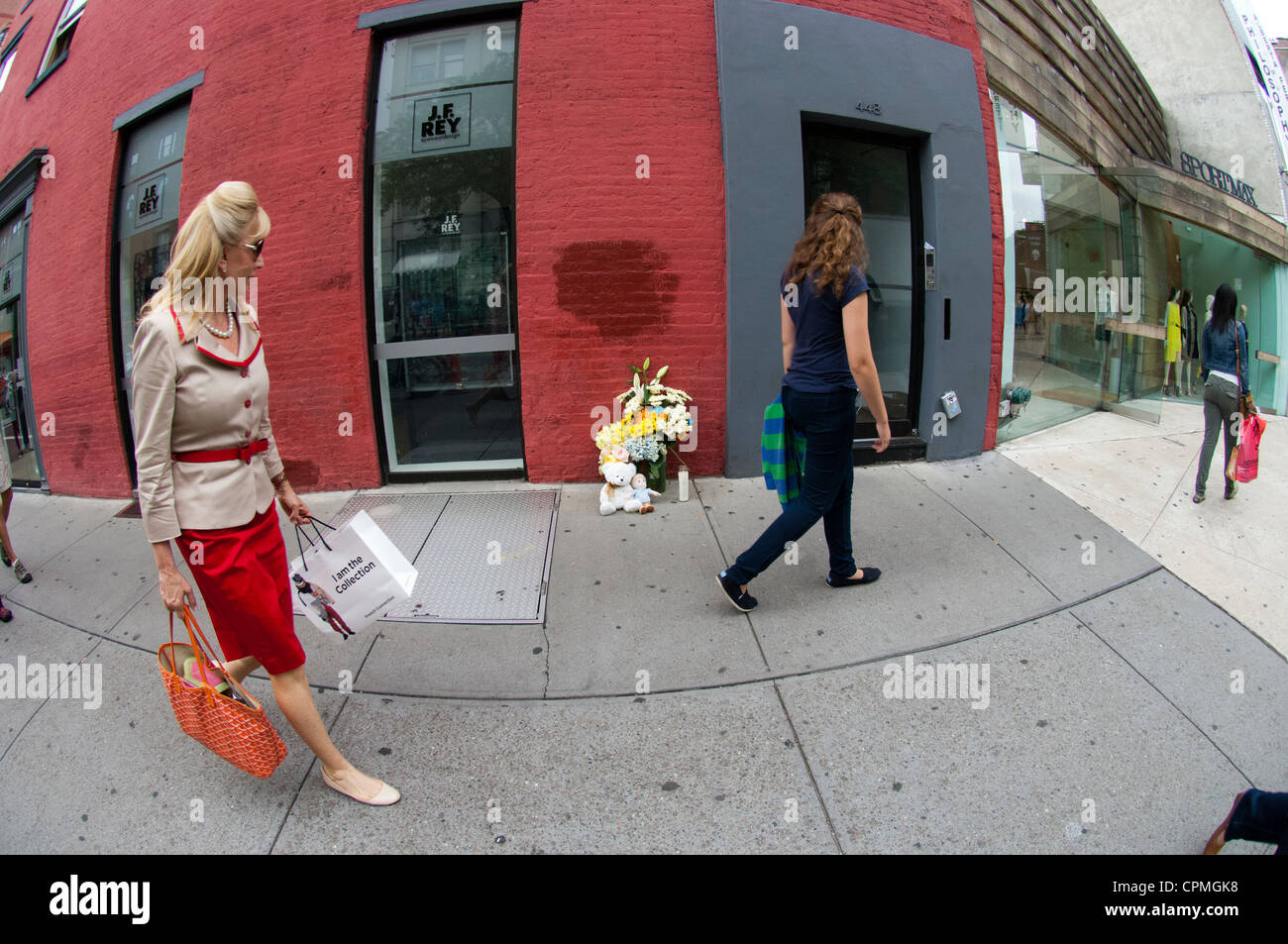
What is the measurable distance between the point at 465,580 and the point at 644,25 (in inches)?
174

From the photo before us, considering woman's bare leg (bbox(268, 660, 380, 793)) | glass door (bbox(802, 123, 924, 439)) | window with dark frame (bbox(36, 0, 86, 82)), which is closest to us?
woman's bare leg (bbox(268, 660, 380, 793))

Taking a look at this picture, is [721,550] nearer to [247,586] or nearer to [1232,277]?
[247,586]

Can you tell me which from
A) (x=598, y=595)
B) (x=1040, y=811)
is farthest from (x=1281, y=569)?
(x=598, y=595)

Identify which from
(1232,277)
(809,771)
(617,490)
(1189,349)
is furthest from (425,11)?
(1232,277)

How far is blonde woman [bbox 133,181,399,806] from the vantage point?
187 centimetres

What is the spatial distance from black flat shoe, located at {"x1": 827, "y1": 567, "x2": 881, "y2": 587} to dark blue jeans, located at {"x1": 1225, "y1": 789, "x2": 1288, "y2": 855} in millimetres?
1804

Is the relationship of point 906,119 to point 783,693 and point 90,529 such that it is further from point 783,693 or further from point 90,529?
point 90,529

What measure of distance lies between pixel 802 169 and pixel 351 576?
4.53 m

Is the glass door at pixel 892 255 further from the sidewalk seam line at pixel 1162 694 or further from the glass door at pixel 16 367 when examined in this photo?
the glass door at pixel 16 367

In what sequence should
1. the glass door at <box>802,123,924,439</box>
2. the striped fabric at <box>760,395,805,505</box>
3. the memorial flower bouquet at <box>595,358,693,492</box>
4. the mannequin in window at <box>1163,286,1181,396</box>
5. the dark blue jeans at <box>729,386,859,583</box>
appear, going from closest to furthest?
the dark blue jeans at <box>729,386,859,583</box> → the striped fabric at <box>760,395,805,505</box> → the memorial flower bouquet at <box>595,358,693,492</box> → the glass door at <box>802,123,924,439</box> → the mannequin in window at <box>1163,286,1181,396</box>

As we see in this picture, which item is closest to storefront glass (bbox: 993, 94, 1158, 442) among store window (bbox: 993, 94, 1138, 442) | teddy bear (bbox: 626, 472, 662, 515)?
store window (bbox: 993, 94, 1138, 442)

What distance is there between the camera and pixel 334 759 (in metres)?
2.20

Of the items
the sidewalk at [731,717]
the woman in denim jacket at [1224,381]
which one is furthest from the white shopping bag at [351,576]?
the woman in denim jacket at [1224,381]

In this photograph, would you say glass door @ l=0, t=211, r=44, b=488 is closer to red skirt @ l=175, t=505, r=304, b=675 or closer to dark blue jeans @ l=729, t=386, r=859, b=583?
red skirt @ l=175, t=505, r=304, b=675
